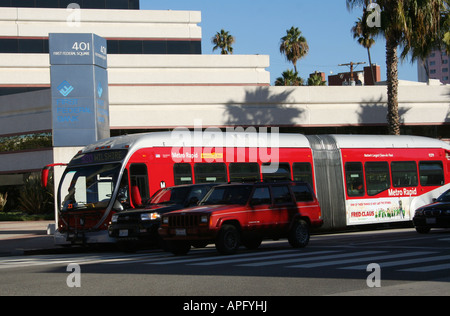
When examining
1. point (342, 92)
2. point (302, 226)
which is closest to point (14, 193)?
point (342, 92)

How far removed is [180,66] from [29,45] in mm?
14109

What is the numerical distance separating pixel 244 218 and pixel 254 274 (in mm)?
4796

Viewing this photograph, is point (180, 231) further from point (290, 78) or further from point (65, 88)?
point (290, 78)

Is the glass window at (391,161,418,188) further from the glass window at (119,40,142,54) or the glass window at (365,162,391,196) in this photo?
the glass window at (119,40,142,54)

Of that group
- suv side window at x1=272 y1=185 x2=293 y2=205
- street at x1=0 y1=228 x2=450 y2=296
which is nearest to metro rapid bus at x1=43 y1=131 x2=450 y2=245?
suv side window at x1=272 y1=185 x2=293 y2=205

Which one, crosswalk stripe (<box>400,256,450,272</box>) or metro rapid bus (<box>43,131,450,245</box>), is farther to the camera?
metro rapid bus (<box>43,131,450,245</box>)

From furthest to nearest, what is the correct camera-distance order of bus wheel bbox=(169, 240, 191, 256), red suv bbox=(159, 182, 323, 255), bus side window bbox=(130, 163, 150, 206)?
bus side window bbox=(130, 163, 150, 206)
bus wheel bbox=(169, 240, 191, 256)
red suv bbox=(159, 182, 323, 255)

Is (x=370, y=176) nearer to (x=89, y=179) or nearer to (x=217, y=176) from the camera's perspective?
(x=217, y=176)

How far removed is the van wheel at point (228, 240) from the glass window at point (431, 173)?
13989 millimetres

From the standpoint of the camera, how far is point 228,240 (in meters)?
16.8

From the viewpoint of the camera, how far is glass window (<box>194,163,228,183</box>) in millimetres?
22891

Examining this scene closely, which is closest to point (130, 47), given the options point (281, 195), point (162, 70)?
point (162, 70)

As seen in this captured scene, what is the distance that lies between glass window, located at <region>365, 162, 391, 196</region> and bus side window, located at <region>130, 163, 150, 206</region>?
9.89 m

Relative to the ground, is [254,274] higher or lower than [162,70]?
lower
